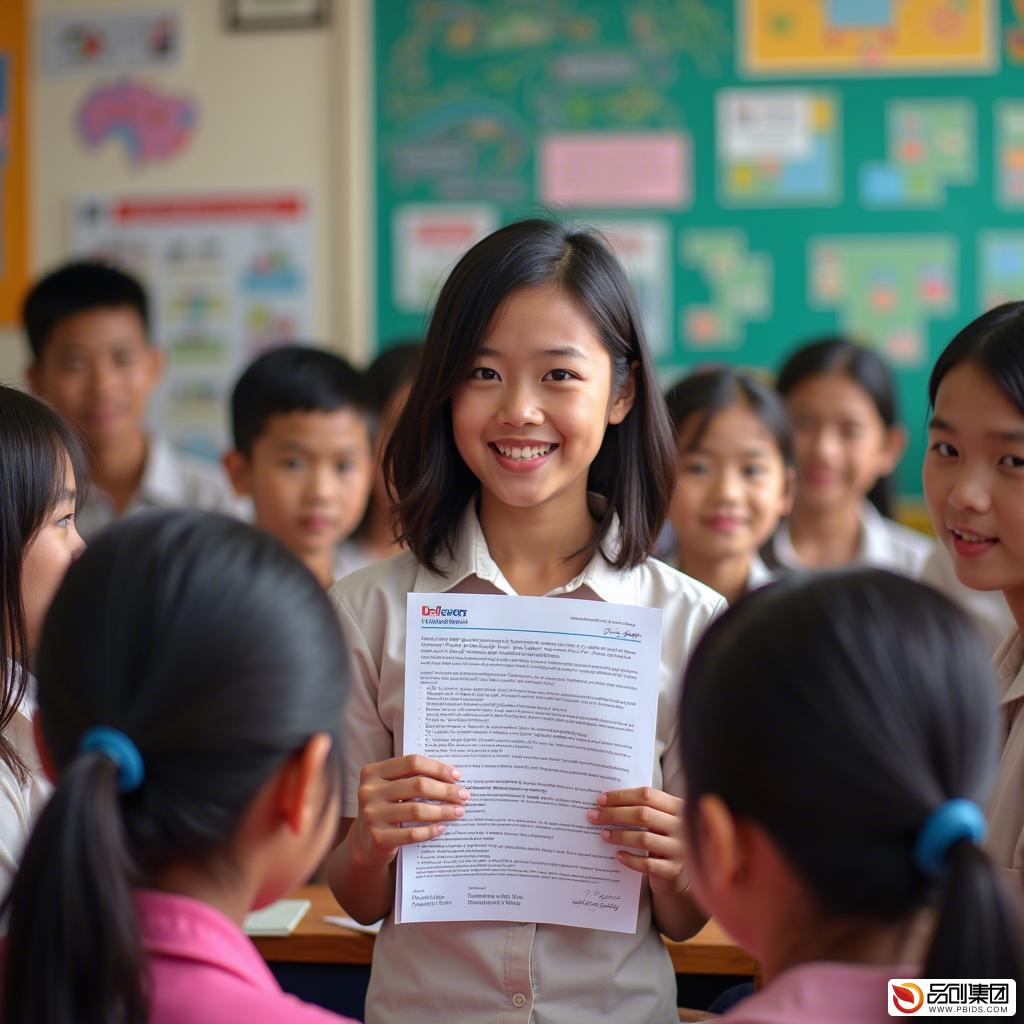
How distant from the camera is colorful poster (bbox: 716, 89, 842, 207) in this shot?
3887mm

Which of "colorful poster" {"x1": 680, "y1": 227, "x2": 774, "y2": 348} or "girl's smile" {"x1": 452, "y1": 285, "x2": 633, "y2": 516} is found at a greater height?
"colorful poster" {"x1": 680, "y1": 227, "x2": 774, "y2": 348}

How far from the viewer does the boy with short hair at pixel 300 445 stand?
8.94ft

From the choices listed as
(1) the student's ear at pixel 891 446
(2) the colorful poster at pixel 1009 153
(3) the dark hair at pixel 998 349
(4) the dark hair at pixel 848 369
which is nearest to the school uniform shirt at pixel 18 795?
(3) the dark hair at pixel 998 349

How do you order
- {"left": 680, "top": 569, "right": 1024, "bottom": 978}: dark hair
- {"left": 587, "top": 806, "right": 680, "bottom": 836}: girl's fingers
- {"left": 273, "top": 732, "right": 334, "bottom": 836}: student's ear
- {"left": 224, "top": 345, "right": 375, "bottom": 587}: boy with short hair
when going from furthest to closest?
{"left": 224, "top": 345, "right": 375, "bottom": 587}: boy with short hair, {"left": 587, "top": 806, "right": 680, "bottom": 836}: girl's fingers, {"left": 273, "top": 732, "right": 334, "bottom": 836}: student's ear, {"left": 680, "top": 569, "right": 1024, "bottom": 978}: dark hair

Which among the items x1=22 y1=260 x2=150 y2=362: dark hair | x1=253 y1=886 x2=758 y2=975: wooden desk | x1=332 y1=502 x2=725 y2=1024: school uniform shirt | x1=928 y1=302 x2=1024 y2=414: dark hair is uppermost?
x1=22 y1=260 x2=150 y2=362: dark hair

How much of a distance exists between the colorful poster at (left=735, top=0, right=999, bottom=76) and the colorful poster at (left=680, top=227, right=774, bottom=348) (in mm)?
514

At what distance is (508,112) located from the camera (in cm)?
400

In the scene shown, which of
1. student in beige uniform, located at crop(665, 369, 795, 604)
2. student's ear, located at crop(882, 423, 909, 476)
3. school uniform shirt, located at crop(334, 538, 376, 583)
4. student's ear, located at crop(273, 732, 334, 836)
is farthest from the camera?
student's ear, located at crop(882, 423, 909, 476)

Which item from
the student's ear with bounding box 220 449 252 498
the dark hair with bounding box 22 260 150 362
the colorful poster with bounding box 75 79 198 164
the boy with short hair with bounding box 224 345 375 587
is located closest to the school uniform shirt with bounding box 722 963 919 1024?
the boy with short hair with bounding box 224 345 375 587

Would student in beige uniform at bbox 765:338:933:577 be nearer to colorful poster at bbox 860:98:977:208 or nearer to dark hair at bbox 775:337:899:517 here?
dark hair at bbox 775:337:899:517

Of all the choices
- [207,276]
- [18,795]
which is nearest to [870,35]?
[207,276]

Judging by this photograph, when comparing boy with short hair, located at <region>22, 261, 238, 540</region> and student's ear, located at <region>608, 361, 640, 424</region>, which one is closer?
student's ear, located at <region>608, 361, 640, 424</region>

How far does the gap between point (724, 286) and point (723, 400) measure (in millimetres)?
1458

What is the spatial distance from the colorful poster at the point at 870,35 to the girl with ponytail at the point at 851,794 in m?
3.32
